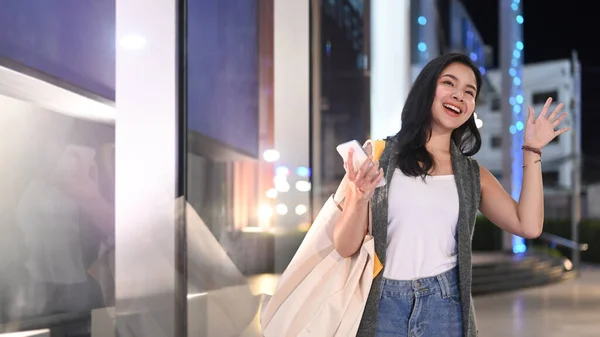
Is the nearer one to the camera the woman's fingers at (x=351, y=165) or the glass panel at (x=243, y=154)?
the woman's fingers at (x=351, y=165)

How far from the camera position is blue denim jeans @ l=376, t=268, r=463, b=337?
Result: 6.05 ft

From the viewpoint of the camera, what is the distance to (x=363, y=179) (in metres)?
Result: 1.77

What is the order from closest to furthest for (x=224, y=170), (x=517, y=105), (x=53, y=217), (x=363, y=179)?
(x=363, y=179) < (x=53, y=217) < (x=224, y=170) < (x=517, y=105)

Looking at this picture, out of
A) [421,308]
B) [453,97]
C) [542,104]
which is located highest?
[542,104]

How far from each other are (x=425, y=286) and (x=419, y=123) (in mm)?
437

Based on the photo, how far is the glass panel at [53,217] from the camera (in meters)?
2.71

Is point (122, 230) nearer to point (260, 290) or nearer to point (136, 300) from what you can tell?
point (136, 300)

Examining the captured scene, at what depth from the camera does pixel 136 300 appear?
117 inches

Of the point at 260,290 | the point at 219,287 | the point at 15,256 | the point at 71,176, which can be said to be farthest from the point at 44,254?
the point at 260,290

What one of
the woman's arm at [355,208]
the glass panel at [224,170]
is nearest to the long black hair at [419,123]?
the woman's arm at [355,208]

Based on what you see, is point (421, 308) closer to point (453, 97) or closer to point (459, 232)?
point (459, 232)

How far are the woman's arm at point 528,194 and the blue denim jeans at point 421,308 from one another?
26cm

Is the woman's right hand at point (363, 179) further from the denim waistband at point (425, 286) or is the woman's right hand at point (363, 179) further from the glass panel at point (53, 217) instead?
the glass panel at point (53, 217)

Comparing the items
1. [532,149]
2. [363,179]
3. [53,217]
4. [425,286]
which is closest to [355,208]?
[363,179]
